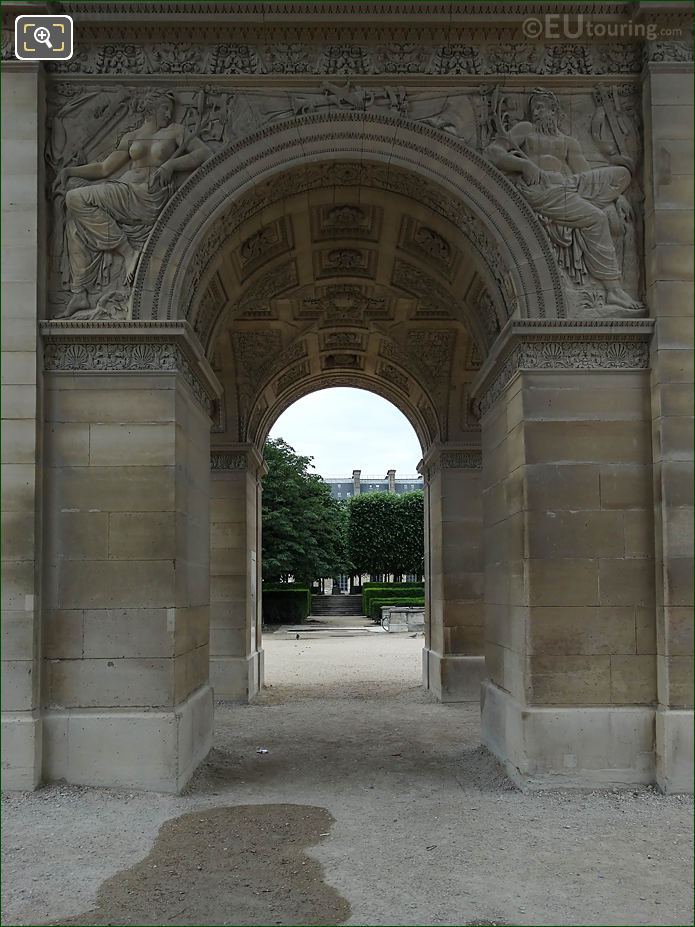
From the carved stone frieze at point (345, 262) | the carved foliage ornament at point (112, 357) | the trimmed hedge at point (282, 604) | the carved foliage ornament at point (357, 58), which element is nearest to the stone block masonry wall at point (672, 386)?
the carved foliage ornament at point (357, 58)

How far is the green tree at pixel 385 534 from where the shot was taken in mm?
67875

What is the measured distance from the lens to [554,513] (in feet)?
35.8

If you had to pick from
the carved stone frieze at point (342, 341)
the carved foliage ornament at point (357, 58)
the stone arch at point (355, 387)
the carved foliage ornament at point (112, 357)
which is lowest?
the carved foliage ornament at point (112, 357)

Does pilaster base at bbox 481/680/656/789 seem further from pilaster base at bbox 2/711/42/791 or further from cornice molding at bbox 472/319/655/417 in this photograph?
pilaster base at bbox 2/711/42/791

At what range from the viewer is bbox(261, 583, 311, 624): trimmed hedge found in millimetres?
49906

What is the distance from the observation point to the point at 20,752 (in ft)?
33.3

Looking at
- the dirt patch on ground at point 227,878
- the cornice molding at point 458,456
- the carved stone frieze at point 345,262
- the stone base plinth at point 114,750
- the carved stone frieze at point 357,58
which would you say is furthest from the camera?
the cornice molding at point 458,456

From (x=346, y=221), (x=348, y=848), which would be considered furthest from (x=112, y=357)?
(x=348, y=848)

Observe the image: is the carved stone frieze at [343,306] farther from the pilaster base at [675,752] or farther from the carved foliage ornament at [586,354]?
the pilaster base at [675,752]

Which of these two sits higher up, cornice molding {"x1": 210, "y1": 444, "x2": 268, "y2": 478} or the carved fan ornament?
the carved fan ornament

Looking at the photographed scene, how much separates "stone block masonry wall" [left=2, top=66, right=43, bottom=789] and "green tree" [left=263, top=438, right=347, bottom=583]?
36572 millimetres

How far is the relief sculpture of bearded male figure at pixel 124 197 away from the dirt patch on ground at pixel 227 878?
633 centimetres

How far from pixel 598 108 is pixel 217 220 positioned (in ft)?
16.8

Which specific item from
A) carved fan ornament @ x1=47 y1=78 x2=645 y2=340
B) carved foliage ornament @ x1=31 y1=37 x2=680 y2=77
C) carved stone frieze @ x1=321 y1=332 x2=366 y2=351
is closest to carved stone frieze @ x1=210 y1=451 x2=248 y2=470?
carved stone frieze @ x1=321 y1=332 x2=366 y2=351
